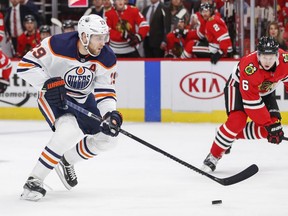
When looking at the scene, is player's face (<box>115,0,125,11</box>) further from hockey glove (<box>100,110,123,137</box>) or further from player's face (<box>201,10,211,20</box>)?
hockey glove (<box>100,110,123,137</box>)

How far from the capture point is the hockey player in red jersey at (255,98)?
5473 millimetres

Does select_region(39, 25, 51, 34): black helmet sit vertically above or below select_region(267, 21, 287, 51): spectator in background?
below

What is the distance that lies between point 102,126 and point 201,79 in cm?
382

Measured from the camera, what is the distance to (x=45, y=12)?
31.8 ft

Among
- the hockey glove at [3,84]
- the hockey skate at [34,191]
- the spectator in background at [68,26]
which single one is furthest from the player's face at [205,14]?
the hockey skate at [34,191]

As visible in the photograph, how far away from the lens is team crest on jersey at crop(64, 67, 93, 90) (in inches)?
189

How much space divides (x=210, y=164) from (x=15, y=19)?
4162mm

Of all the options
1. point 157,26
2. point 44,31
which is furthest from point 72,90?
point 44,31

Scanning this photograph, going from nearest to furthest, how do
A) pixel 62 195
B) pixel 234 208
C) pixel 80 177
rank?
pixel 234 208
pixel 62 195
pixel 80 177

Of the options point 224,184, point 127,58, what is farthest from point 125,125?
point 224,184

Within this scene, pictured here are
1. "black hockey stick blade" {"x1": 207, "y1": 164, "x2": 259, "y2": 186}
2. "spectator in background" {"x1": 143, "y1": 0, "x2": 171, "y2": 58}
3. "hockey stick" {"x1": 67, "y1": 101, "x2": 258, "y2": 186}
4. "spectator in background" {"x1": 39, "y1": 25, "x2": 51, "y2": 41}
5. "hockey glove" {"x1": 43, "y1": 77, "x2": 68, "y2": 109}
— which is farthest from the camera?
"spectator in background" {"x1": 39, "y1": 25, "x2": 51, "y2": 41}

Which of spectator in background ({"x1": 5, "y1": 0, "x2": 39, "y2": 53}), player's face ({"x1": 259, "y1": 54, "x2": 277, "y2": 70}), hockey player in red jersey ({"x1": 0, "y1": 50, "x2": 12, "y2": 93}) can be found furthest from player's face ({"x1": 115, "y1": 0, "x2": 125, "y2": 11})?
player's face ({"x1": 259, "y1": 54, "x2": 277, "y2": 70})

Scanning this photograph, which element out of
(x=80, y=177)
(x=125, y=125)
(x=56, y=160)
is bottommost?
(x=125, y=125)

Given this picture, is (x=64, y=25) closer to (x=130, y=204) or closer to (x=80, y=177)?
(x=80, y=177)
